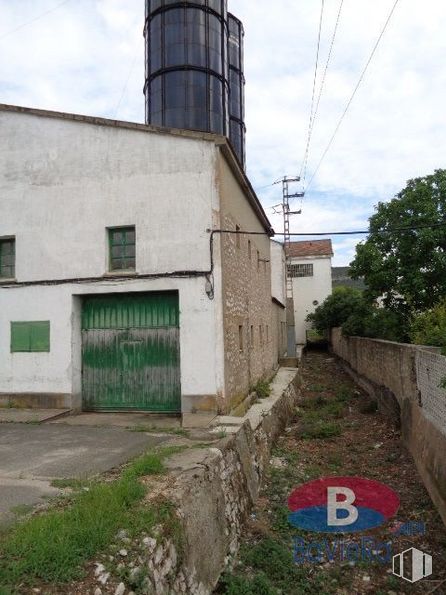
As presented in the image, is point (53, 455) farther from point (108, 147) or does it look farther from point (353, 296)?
point (353, 296)

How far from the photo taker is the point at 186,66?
A: 1748 centimetres

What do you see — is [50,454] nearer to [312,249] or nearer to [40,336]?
[40,336]

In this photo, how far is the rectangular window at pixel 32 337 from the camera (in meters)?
9.48

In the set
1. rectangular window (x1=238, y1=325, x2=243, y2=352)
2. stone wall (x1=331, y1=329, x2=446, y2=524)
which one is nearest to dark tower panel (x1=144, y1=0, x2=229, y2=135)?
rectangular window (x1=238, y1=325, x2=243, y2=352)

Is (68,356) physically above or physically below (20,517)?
above

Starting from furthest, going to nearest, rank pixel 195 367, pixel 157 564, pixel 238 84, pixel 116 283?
1. pixel 238 84
2. pixel 116 283
3. pixel 195 367
4. pixel 157 564

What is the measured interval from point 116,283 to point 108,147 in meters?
2.70

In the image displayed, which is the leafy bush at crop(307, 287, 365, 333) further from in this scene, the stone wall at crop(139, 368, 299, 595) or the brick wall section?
the stone wall at crop(139, 368, 299, 595)

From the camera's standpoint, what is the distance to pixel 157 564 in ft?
12.6

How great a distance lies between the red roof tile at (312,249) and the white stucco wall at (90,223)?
29923 mm

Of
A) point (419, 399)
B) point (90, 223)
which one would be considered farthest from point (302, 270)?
point (419, 399)

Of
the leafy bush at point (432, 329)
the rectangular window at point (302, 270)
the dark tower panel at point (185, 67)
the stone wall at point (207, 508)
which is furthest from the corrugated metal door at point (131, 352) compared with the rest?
the rectangular window at point (302, 270)

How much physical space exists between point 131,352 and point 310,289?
29.5m

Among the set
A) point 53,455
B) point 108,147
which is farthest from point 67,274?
point 53,455
